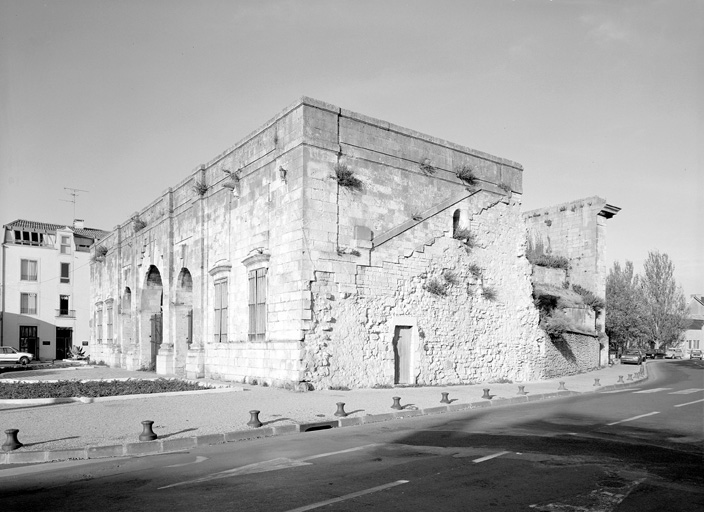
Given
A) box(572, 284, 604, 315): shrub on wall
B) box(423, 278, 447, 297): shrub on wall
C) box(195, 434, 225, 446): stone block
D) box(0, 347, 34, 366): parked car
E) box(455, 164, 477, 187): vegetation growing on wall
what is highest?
box(455, 164, 477, 187): vegetation growing on wall

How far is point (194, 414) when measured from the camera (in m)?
12.3

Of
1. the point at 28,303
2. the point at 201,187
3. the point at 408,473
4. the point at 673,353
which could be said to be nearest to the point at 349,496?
the point at 408,473

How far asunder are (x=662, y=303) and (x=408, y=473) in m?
62.0

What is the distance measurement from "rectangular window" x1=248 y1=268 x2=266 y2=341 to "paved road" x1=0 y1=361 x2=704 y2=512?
8.26 meters

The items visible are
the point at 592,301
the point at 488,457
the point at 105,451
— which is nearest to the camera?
the point at 488,457

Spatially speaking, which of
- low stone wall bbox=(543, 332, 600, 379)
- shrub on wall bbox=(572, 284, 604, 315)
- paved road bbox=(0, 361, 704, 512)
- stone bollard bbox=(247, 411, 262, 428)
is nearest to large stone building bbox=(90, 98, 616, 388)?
low stone wall bbox=(543, 332, 600, 379)

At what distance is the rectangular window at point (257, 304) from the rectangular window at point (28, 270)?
35115 millimetres

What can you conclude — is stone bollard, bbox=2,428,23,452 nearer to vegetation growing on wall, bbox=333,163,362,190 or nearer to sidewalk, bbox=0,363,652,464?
sidewalk, bbox=0,363,652,464

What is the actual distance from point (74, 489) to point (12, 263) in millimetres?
46176

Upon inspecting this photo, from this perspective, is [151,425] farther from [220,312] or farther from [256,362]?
[220,312]

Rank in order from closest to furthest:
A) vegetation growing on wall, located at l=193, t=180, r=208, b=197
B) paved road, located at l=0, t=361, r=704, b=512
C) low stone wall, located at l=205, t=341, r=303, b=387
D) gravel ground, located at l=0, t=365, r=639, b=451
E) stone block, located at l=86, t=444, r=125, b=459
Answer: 1. paved road, located at l=0, t=361, r=704, b=512
2. stone block, located at l=86, t=444, r=125, b=459
3. gravel ground, located at l=0, t=365, r=639, b=451
4. low stone wall, located at l=205, t=341, r=303, b=387
5. vegetation growing on wall, located at l=193, t=180, r=208, b=197

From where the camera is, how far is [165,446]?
9.16 meters

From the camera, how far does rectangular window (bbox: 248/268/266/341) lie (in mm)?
18688

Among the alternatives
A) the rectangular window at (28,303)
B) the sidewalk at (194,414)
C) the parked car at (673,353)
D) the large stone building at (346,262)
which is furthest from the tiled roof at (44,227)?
the parked car at (673,353)
